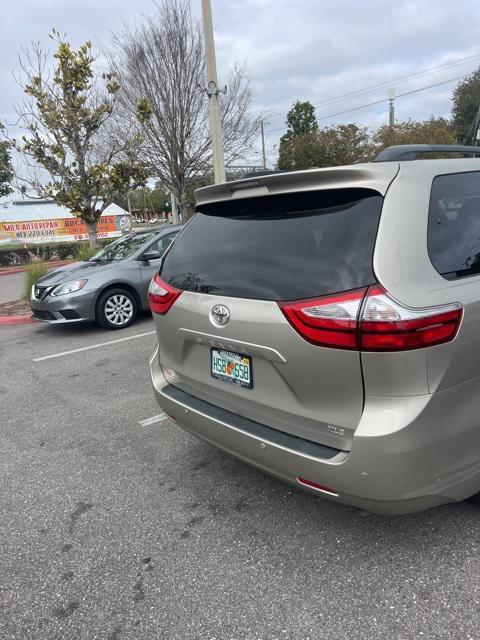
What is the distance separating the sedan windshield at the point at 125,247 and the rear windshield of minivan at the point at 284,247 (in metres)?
5.28

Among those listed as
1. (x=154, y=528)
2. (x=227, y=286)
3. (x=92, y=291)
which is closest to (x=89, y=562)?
(x=154, y=528)

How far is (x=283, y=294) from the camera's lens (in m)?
2.09

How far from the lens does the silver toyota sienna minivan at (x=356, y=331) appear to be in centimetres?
184

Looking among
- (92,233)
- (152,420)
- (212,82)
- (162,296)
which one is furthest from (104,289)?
(212,82)

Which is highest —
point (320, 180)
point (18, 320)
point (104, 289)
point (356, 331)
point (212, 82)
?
point (212, 82)

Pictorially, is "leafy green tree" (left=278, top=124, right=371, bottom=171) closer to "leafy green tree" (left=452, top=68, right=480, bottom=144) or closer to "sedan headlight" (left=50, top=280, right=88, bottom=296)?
"leafy green tree" (left=452, top=68, right=480, bottom=144)

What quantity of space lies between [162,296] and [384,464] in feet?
5.10

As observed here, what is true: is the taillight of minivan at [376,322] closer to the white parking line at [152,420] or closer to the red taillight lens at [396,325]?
the red taillight lens at [396,325]

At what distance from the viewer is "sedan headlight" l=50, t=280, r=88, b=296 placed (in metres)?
7.00

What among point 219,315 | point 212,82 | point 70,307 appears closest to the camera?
point 219,315

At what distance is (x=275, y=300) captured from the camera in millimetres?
2109

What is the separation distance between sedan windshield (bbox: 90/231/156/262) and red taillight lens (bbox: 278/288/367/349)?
614 cm

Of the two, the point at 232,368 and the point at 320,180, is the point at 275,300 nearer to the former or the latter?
the point at 232,368

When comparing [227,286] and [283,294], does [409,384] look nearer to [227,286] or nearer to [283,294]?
[283,294]
